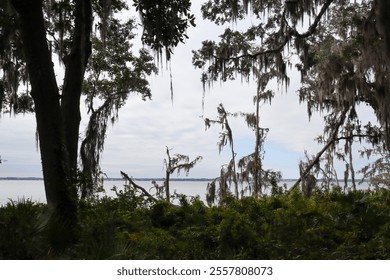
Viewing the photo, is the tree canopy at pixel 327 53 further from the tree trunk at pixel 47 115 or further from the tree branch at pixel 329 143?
the tree trunk at pixel 47 115

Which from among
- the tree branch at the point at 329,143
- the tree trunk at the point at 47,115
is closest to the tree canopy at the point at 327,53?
the tree branch at the point at 329,143

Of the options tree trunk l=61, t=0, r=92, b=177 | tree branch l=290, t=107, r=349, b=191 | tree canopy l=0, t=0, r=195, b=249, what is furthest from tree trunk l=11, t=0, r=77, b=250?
tree branch l=290, t=107, r=349, b=191

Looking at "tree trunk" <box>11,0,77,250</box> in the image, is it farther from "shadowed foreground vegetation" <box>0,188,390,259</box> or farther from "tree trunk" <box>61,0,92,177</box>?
"tree trunk" <box>61,0,92,177</box>

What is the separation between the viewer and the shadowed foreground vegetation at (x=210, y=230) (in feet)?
17.1

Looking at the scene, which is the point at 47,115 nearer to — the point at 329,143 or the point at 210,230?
the point at 210,230

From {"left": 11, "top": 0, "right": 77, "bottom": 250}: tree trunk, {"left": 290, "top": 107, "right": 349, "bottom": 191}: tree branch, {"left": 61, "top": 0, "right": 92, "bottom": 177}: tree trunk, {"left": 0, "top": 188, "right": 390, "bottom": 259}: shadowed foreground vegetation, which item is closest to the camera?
{"left": 0, "top": 188, "right": 390, "bottom": 259}: shadowed foreground vegetation

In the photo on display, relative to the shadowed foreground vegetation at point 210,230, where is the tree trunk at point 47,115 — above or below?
above

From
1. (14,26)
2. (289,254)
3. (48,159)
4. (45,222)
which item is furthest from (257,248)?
(14,26)

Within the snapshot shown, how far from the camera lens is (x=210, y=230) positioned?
25.7 feet

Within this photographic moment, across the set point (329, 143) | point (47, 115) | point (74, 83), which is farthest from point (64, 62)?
point (329, 143)

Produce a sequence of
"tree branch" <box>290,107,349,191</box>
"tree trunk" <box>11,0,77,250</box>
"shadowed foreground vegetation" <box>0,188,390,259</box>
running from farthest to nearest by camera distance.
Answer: "tree branch" <box>290,107,349,191</box> < "tree trunk" <box>11,0,77,250</box> < "shadowed foreground vegetation" <box>0,188,390,259</box>

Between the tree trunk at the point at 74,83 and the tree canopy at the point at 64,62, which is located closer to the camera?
the tree canopy at the point at 64,62

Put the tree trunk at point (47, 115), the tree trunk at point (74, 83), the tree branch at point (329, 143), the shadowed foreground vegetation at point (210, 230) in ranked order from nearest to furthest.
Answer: the shadowed foreground vegetation at point (210, 230)
the tree trunk at point (47, 115)
the tree trunk at point (74, 83)
the tree branch at point (329, 143)

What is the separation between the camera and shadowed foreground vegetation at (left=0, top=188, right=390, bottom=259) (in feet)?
17.1
